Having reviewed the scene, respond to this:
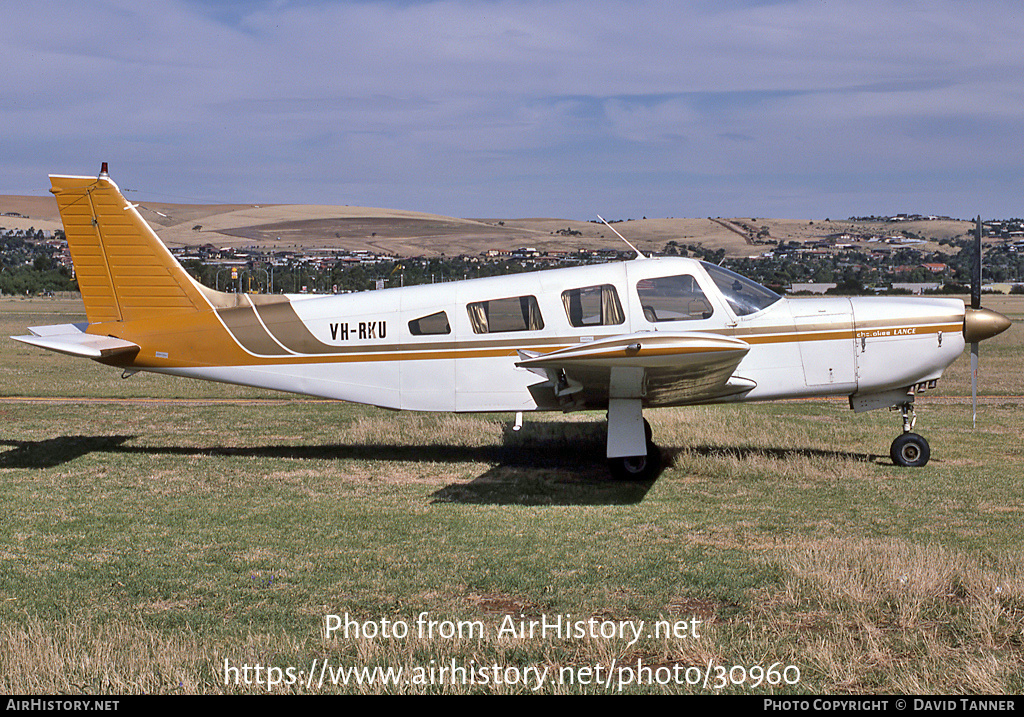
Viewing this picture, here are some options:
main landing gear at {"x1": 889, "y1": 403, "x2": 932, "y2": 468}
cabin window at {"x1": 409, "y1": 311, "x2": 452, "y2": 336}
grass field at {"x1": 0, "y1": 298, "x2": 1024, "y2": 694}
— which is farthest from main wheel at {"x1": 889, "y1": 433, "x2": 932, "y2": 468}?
cabin window at {"x1": 409, "y1": 311, "x2": 452, "y2": 336}

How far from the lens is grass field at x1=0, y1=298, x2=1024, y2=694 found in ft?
16.9

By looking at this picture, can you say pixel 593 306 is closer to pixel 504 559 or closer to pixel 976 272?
pixel 504 559

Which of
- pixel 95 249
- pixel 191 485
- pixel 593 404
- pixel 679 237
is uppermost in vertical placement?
pixel 679 237

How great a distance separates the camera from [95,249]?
12.0 m

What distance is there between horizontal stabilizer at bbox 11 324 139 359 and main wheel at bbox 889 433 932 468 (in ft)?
31.4

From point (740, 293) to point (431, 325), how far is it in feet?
12.2

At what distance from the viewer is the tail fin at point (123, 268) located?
11930 mm

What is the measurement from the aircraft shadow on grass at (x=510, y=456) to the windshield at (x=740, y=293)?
1959 mm

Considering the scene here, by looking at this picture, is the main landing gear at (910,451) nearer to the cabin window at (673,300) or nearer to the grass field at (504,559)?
the grass field at (504,559)

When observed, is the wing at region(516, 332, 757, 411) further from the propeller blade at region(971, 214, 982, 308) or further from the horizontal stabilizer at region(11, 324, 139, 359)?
the horizontal stabilizer at region(11, 324, 139, 359)
